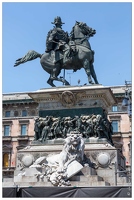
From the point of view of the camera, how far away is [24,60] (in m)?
22.2

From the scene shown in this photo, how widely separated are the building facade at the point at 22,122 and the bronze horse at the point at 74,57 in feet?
126

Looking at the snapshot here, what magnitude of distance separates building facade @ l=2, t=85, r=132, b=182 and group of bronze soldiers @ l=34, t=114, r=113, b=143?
1564 inches

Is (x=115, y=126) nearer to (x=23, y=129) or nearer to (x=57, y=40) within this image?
(x=23, y=129)

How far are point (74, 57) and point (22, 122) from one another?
4809 cm

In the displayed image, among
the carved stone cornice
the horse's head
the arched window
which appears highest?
the horse's head

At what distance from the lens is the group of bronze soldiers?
19.3 meters

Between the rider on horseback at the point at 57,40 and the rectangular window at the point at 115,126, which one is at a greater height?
the rider on horseback at the point at 57,40

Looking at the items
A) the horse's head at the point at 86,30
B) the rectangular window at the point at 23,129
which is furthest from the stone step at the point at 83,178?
the rectangular window at the point at 23,129

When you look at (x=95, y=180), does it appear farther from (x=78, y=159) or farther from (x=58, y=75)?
(x=58, y=75)

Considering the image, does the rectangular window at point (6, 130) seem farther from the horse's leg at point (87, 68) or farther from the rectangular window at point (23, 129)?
the horse's leg at point (87, 68)

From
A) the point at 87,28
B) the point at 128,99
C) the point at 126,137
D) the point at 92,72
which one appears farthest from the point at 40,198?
the point at 126,137

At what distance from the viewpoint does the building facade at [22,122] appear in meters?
62.4

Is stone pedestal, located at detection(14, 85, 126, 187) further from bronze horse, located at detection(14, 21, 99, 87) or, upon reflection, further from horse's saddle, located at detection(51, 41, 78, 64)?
horse's saddle, located at detection(51, 41, 78, 64)

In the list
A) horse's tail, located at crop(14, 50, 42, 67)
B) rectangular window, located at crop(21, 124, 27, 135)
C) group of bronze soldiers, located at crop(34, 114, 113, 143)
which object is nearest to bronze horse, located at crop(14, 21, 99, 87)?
horse's tail, located at crop(14, 50, 42, 67)
